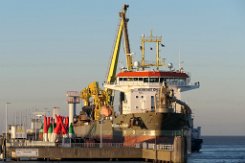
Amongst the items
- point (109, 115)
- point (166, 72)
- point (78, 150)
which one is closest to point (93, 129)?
point (109, 115)

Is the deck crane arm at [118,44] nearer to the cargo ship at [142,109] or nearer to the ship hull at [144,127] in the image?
the cargo ship at [142,109]

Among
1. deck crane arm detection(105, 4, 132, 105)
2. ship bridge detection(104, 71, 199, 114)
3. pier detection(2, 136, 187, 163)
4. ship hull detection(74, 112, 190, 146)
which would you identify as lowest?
pier detection(2, 136, 187, 163)

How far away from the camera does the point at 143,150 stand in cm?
9006

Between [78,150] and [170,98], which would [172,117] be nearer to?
[170,98]

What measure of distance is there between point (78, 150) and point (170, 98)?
16.7 metres

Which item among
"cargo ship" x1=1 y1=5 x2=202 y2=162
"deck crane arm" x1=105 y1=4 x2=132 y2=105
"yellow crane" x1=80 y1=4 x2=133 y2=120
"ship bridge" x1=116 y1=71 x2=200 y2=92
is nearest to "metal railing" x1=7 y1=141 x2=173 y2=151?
"cargo ship" x1=1 y1=5 x2=202 y2=162

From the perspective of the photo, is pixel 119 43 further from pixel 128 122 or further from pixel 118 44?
pixel 128 122

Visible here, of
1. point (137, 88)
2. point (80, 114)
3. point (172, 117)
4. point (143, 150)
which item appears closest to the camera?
point (143, 150)

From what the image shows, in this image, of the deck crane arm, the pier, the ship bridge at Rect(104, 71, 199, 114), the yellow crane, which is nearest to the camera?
the pier

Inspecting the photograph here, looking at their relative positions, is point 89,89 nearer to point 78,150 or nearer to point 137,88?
point 137,88

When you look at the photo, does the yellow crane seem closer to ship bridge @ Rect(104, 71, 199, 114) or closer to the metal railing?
ship bridge @ Rect(104, 71, 199, 114)

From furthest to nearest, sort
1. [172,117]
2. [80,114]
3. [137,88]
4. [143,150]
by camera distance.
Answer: [80,114] < [137,88] < [172,117] < [143,150]

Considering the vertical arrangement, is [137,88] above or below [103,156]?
above

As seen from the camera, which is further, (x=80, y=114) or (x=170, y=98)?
(x=80, y=114)
